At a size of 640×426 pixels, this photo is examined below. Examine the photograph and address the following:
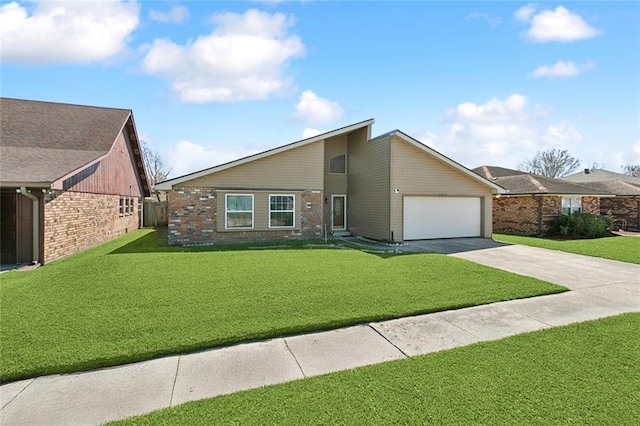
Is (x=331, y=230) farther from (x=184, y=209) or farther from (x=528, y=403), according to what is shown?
(x=528, y=403)

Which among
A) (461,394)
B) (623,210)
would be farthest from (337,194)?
(623,210)

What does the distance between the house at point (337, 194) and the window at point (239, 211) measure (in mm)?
39

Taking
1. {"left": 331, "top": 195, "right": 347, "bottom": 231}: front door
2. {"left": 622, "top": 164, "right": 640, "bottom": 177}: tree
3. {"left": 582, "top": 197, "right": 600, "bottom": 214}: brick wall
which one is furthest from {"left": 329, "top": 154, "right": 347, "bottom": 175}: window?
{"left": 622, "top": 164, "right": 640, "bottom": 177}: tree

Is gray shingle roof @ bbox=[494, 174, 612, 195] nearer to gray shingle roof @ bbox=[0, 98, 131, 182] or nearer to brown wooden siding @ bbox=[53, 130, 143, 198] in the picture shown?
brown wooden siding @ bbox=[53, 130, 143, 198]

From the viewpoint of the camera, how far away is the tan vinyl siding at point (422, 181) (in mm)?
13797

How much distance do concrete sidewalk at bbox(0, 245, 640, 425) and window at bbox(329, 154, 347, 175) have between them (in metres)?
11.4

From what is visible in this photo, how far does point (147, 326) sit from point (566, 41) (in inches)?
542

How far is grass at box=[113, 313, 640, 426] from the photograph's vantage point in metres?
2.83

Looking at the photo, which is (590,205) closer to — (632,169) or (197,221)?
(197,221)

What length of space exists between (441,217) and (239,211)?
9.31 meters

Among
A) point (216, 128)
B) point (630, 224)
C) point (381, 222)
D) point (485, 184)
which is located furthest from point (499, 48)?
point (630, 224)

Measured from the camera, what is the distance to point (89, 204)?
40.0 feet

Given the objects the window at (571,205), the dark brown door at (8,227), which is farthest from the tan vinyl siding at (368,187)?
the dark brown door at (8,227)

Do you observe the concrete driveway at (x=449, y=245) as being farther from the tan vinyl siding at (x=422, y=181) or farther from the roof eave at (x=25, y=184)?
the roof eave at (x=25, y=184)
